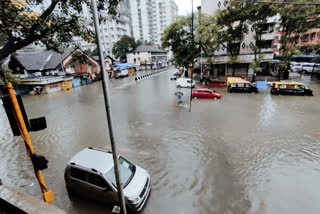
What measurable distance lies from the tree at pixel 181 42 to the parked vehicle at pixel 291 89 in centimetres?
1219

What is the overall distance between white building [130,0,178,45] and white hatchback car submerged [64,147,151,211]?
86.5 metres

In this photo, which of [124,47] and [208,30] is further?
[124,47]

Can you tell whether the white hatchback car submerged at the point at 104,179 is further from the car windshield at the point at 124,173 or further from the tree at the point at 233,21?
the tree at the point at 233,21

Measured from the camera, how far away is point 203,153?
847 cm

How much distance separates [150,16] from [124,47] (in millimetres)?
34691

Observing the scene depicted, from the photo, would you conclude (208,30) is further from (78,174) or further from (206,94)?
(78,174)

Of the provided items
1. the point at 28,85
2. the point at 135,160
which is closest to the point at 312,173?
the point at 135,160

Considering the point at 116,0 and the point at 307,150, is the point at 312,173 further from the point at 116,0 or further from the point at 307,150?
the point at 116,0

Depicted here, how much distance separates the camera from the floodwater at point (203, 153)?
225 inches

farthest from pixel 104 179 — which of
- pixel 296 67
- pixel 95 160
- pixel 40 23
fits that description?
pixel 296 67

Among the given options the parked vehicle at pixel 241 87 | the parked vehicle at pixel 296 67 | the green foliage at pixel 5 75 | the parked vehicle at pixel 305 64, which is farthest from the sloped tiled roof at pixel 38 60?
the parked vehicle at pixel 296 67

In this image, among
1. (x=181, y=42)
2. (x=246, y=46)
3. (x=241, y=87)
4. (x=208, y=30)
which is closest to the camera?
(x=241, y=87)

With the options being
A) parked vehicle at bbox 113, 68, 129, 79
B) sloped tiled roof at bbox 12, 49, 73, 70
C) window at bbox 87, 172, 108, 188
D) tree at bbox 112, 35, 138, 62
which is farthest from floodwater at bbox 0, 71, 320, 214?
tree at bbox 112, 35, 138, 62

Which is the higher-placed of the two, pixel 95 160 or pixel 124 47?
pixel 124 47
